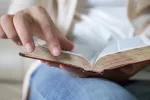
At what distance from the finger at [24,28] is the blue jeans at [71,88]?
14cm

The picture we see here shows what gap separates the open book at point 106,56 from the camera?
57 cm

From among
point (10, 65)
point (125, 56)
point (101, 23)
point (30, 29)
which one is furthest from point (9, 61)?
point (125, 56)

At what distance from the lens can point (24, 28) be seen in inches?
23.5

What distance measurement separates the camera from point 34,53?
1.98ft

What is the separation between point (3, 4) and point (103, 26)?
388 millimetres

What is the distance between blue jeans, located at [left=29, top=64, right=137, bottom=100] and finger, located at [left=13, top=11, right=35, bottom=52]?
14 centimetres

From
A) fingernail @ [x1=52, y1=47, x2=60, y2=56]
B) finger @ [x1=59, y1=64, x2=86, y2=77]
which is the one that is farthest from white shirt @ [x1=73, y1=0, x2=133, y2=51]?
fingernail @ [x1=52, y1=47, x2=60, y2=56]

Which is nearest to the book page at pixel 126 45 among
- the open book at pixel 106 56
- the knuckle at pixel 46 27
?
the open book at pixel 106 56

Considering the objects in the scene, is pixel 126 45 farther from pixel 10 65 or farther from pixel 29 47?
pixel 10 65

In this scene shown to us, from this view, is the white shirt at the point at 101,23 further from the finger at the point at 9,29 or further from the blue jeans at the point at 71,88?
the finger at the point at 9,29

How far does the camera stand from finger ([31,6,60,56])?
591 millimetres

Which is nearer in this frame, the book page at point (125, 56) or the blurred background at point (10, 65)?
the book page at point (125, 56)

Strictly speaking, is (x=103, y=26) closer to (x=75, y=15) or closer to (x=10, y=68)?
(x=75, y=15)

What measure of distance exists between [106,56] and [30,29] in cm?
16
